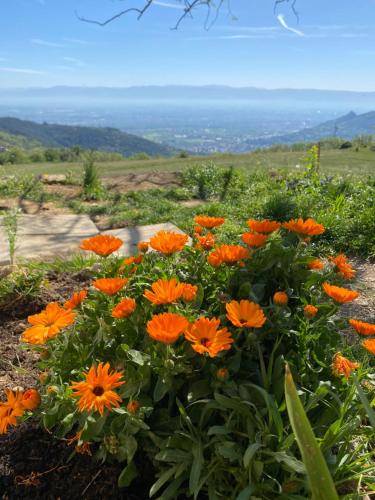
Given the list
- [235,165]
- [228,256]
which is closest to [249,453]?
[228,256]

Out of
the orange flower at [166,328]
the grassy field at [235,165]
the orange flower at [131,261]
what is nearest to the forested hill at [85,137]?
the grassy field at [235,165]

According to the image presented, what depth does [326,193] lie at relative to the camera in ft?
15.6

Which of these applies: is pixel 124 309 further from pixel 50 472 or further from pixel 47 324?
pixel 50 472

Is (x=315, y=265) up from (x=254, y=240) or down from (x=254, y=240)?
down

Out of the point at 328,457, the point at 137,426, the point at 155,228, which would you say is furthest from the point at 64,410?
the point at 155,228

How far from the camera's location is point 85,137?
86625mm

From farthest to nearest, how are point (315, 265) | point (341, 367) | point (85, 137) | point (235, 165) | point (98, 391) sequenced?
point (85, 137) < point (235, 165) < point (315, 265) < point (341, 367) < point (98, 391)

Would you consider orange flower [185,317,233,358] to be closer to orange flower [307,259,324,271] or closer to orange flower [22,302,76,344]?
orange flower [22,302,76,344]

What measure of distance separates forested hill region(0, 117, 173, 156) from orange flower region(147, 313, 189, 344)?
74.3 m

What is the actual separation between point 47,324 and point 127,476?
0.50 metres

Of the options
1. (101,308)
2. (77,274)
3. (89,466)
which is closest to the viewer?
(89,466)

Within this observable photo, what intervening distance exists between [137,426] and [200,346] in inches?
12.8

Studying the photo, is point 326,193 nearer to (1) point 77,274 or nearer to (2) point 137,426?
(1) point 77,274

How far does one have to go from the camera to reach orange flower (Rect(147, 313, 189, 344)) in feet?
3.43
